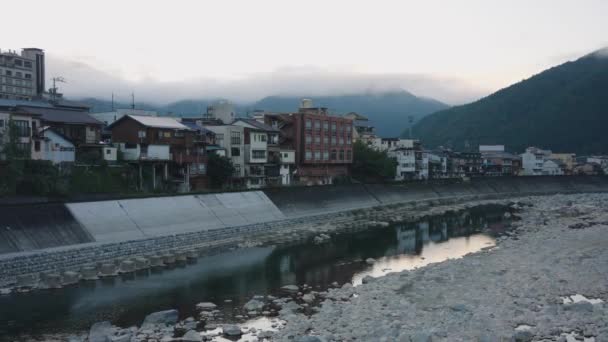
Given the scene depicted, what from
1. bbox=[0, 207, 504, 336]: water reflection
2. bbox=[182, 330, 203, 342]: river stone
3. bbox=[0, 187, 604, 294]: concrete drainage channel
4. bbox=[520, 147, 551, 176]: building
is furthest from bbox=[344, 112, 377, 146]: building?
bbox=[182, 330, 203, 342]: river stone

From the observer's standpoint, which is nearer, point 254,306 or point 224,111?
point 254,306

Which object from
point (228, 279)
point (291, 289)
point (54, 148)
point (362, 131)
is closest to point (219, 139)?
point (54, 148)

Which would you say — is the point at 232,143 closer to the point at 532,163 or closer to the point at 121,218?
the point at 121,218

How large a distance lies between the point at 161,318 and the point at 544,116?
135 metres

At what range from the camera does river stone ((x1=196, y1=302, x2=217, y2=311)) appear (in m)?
18.6

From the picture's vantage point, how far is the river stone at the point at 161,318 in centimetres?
1672

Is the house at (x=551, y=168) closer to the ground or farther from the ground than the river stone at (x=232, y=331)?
farther from the ground

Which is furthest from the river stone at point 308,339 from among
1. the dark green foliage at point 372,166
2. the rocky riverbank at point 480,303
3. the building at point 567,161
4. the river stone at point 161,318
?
the building at point 567,161

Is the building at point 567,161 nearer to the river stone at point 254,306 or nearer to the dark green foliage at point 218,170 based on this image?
the dark green foliage at point 218,170

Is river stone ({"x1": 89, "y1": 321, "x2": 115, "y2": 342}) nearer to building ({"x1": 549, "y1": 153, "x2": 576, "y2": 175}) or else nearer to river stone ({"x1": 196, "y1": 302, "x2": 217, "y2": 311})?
river stone ({"x1": 196, "y1": 302, "x2": 217, "y2": 311})

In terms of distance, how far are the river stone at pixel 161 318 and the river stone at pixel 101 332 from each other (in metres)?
1.02

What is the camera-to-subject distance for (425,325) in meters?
15.8

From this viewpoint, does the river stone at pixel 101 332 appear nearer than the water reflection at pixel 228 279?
Yes

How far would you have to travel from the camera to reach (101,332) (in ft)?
51.3
